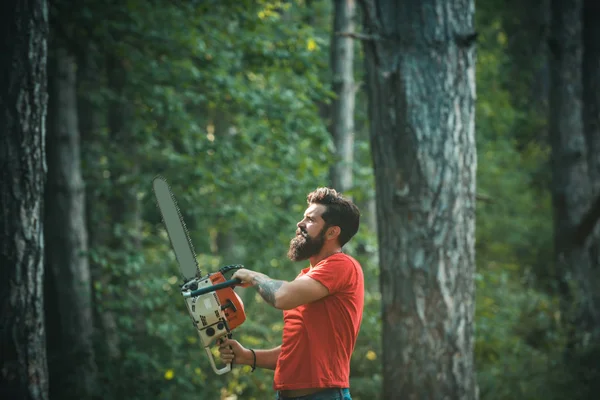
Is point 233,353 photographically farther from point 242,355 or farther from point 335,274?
point 335,274

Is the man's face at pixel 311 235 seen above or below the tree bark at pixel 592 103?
below

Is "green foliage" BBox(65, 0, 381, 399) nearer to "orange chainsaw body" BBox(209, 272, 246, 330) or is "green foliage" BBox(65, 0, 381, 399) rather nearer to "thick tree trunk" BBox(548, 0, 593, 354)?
"thick tree trunk" BBox(548, 0, 593, 354)

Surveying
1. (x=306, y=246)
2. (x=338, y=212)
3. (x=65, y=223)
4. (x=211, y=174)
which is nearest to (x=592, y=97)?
(x=211, y=174)

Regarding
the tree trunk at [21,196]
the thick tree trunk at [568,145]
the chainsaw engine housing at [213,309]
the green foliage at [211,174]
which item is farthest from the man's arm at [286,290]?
the thick tree trunk at [568,145]

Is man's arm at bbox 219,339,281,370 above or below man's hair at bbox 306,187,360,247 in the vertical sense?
below

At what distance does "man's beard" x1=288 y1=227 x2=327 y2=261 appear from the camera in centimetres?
310

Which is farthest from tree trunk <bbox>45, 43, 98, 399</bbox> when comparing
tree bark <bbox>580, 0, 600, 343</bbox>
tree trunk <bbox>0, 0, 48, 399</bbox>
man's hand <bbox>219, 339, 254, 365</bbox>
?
tree bark <bbox>580, 0, 600, 343</bbox>

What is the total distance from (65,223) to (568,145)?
642cm

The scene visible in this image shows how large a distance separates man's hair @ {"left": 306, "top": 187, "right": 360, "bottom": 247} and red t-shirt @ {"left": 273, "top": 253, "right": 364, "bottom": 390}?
15cm

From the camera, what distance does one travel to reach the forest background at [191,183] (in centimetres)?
675

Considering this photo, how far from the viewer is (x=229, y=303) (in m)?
2.92

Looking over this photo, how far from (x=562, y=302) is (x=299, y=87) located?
4566mm

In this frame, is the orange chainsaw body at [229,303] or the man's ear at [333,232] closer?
the orange chainsaw body at [229,303]

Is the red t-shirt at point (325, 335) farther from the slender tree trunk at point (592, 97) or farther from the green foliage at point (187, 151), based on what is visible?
the slender tree trunk at point (592, 97)
